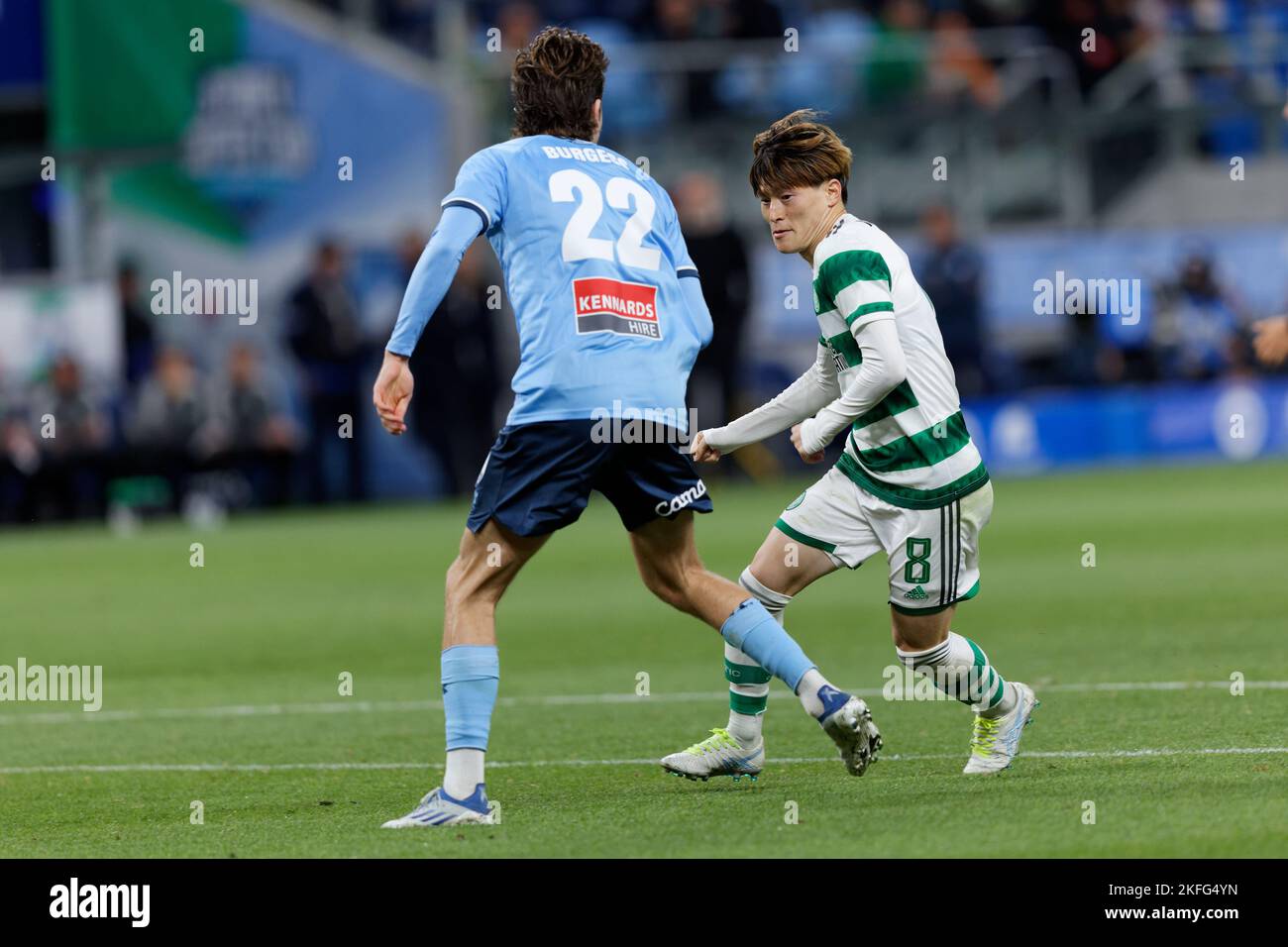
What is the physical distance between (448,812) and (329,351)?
17349mm

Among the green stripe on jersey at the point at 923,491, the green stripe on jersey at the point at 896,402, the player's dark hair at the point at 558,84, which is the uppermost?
the player's dark hair at the point at 558,84

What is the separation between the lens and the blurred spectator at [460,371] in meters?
23.1

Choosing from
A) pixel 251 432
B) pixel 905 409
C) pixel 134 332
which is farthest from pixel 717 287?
pixel 905 409

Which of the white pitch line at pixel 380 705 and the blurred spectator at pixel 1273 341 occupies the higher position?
the blurred spectator at pixel 1273 341

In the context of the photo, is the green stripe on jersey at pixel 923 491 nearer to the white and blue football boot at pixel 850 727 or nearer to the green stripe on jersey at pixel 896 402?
the green stripe on jersey at pixel 896 402

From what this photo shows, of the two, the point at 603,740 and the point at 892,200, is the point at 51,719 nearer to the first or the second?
the point at 603,740

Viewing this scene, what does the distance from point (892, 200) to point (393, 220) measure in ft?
18.6

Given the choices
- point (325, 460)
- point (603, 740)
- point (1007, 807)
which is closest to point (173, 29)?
point (325, 460)

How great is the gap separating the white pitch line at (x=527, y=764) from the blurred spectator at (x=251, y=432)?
15.5 metres
